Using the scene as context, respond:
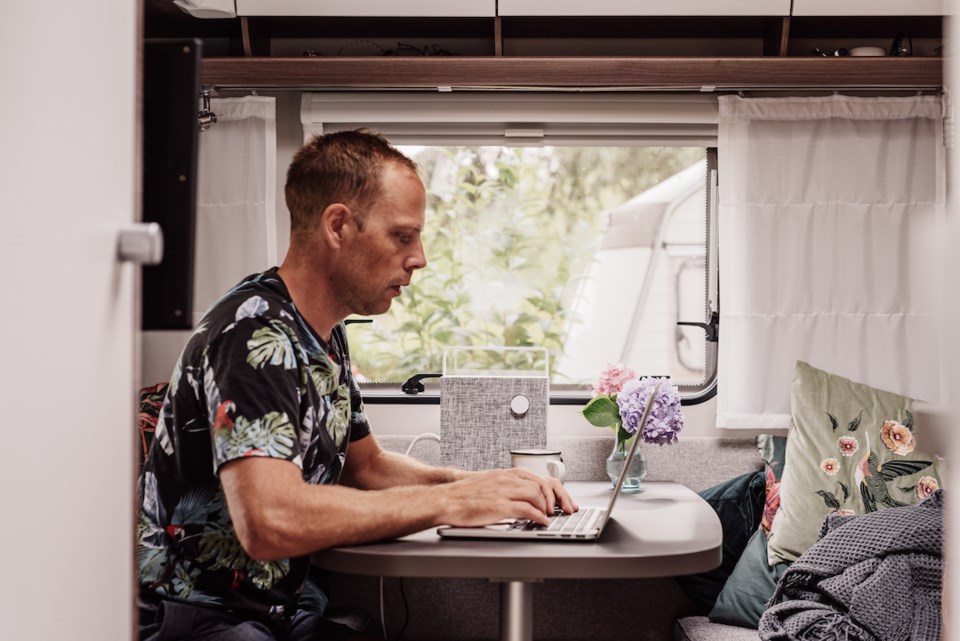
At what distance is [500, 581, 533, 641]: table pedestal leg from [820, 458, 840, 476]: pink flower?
1270 millimetres

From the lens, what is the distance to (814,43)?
3.03m

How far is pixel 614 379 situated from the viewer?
263 centimetres

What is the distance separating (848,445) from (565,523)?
1266 mm

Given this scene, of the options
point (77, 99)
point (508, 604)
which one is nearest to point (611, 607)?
point (508, 604)

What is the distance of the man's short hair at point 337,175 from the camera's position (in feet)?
6.00

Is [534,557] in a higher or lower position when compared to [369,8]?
lower

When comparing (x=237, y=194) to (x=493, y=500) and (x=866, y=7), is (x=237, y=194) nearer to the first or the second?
(x=493, y=500)

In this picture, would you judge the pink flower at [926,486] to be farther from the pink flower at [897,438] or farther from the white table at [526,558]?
the white table at [526,558]

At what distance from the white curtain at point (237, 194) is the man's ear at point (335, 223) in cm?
118

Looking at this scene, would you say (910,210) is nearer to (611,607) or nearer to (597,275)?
(597,275)

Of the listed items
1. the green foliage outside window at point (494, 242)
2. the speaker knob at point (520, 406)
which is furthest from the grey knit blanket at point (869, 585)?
the green foliage outside window at point (494, 242)

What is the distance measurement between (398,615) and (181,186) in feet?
7.57

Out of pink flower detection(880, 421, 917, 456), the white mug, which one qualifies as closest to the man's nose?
the white mug

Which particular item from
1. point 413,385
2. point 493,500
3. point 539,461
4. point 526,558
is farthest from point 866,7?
point 526,558
